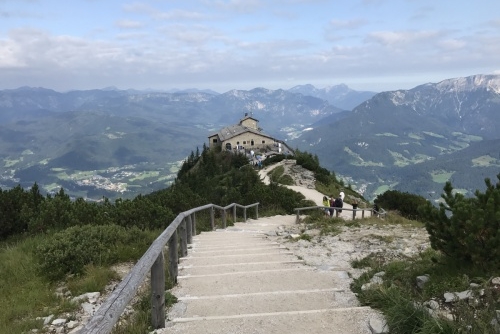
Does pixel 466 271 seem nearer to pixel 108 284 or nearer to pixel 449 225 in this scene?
pixel 449 225

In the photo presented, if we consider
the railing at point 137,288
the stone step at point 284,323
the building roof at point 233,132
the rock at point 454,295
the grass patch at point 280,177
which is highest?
the building roof at point 233,132

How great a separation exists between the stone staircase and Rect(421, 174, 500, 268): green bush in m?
1.52

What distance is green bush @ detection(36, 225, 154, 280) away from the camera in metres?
7.40

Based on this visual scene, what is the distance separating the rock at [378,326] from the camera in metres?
3.90

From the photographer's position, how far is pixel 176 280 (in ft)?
20.3

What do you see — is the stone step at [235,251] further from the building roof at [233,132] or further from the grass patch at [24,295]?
the building roof at [233,132]

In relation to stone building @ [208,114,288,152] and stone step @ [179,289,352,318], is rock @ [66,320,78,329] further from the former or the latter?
stone building @ [208,114,288,152]

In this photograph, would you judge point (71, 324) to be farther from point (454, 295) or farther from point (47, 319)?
point (454, 295)

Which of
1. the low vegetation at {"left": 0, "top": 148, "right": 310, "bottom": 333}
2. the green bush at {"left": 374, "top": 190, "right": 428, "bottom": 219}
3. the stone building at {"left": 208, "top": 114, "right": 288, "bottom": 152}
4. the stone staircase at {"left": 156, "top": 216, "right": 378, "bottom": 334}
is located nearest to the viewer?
the stone staircase at {"left": 156, "top": 216, "right": 378, "bottom": 334}

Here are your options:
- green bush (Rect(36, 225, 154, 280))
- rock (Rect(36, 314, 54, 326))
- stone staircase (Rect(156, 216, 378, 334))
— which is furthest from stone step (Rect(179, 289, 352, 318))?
green bush (Rect(36, 225, 154, 280))

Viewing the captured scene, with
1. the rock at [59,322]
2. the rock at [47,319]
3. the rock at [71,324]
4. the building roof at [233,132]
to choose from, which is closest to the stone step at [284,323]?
the rock at [71,324]

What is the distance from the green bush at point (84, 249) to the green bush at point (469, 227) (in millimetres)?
6036

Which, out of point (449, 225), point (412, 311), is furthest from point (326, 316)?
point (449, 225)

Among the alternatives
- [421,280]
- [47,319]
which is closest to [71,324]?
[47,319]
